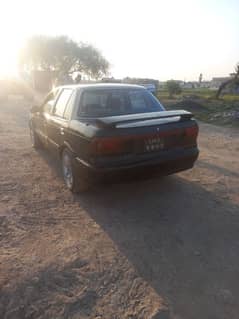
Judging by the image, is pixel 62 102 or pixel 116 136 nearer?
pixel 116 136

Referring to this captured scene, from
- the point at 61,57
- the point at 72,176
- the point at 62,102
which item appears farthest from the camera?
the point at 61,57

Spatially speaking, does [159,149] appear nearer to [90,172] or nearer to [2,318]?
[90,172]

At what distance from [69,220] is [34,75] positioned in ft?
114

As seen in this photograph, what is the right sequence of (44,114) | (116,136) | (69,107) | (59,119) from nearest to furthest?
(116,136)
(69,107)
(59,119)
(44,114)

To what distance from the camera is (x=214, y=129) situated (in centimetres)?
1047

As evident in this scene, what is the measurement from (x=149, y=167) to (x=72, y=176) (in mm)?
1233

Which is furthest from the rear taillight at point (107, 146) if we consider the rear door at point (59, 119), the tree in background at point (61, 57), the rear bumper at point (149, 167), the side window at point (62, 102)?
the tree in background at point (61, 57)

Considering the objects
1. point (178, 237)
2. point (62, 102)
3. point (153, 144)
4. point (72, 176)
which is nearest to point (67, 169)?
point (72, 176)

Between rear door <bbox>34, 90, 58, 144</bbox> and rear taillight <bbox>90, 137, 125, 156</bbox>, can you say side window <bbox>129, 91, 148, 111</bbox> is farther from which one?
rear door <bbox>34, 90, 58, 144</bbox>

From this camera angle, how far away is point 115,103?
4.60 meters

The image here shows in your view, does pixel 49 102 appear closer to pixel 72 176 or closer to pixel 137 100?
pixel 137 100

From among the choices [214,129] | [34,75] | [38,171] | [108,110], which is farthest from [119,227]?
[34,75]

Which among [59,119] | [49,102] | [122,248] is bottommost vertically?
[122,248]

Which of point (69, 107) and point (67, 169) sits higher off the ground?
point (69, 107)
